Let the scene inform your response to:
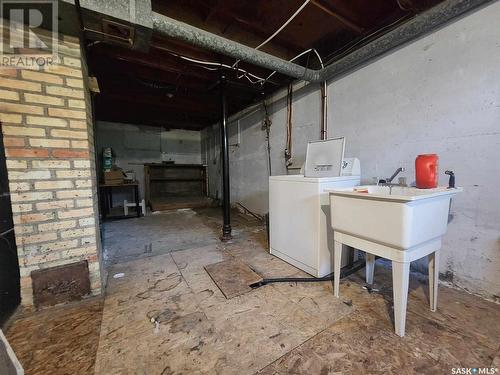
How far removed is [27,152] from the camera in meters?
1.35

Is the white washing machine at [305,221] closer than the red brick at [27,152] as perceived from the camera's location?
No

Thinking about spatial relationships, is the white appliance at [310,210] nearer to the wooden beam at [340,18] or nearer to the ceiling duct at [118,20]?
the wooden beam at [340,18]

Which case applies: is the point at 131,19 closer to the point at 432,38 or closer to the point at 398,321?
the point at 432,38

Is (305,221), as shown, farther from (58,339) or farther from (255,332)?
(58,339)

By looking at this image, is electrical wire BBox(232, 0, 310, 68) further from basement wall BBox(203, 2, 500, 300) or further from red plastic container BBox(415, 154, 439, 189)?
red plastic container BBox(415, 154, 439, 189)

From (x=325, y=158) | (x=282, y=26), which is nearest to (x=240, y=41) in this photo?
(x=282, y=26)

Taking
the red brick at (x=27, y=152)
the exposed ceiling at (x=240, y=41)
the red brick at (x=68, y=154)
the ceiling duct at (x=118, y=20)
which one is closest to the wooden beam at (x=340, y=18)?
the exposed ceiling at (x=240, y=41)

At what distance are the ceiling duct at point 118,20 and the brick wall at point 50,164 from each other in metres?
0.20

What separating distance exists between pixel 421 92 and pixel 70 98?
2788mm

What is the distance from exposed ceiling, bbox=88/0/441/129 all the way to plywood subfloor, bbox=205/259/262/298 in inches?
91.1

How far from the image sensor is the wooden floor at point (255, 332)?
1.02 metres

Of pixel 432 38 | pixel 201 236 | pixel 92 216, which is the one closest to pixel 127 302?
pixel 92 216

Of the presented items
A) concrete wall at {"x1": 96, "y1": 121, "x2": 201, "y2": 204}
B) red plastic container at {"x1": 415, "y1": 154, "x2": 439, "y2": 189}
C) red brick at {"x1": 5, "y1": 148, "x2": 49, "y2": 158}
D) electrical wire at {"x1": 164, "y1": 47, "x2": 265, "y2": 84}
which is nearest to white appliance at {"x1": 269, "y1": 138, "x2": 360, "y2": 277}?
red plastic container at {"x1": 415, "y1": 154, "x2": 439, "y2": 189}

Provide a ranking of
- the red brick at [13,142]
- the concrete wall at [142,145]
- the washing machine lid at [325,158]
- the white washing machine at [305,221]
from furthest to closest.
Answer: the concrete wall at [142,145]
the washing machine lid at [325,158]
the white washing machine at [305,221]
the red brick at [13,142]
